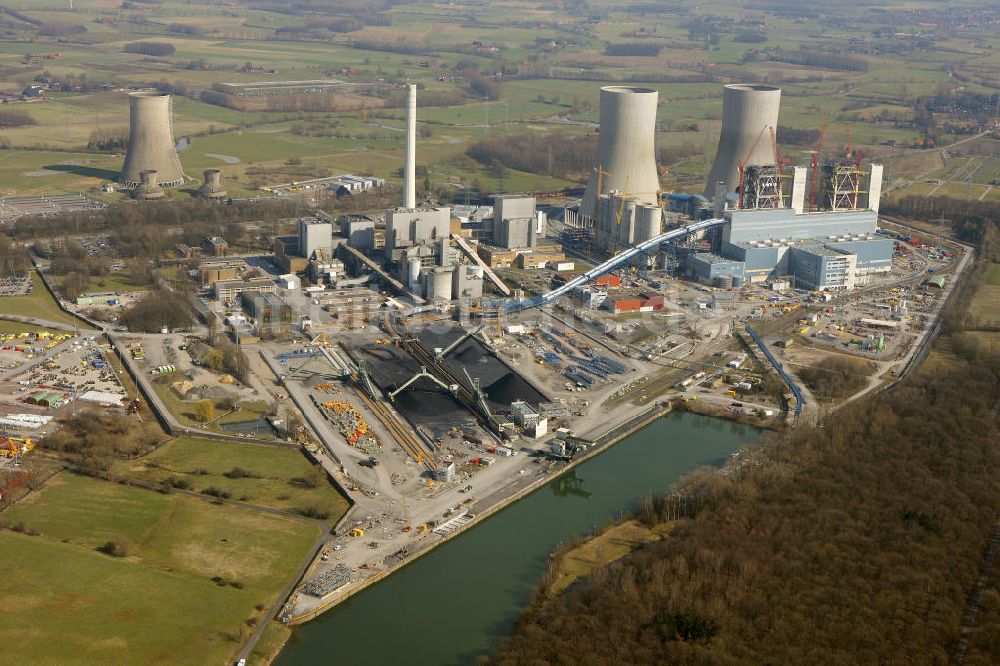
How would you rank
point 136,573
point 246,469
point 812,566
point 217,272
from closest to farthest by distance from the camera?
point 812,566 < point 136,573 < point 246,469 < point 217,272

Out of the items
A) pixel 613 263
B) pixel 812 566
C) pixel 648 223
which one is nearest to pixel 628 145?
pixel 648 223

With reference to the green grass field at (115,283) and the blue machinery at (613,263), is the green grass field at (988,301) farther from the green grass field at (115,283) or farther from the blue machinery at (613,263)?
the green grass field at (115,283)

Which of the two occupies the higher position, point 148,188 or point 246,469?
point 148,188

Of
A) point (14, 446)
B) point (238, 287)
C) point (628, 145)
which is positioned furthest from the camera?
point (628, 145)

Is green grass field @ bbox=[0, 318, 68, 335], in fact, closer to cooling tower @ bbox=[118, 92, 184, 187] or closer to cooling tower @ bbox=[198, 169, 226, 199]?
cooling tower @ bbox=[198, 169, 226, 199]

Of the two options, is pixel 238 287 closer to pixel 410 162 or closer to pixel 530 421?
pixel 410 162

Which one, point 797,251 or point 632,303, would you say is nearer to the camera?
point 632,303

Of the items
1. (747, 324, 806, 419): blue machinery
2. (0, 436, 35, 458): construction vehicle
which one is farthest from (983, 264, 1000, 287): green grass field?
(0, 436, 35, 458): construction vehicle
